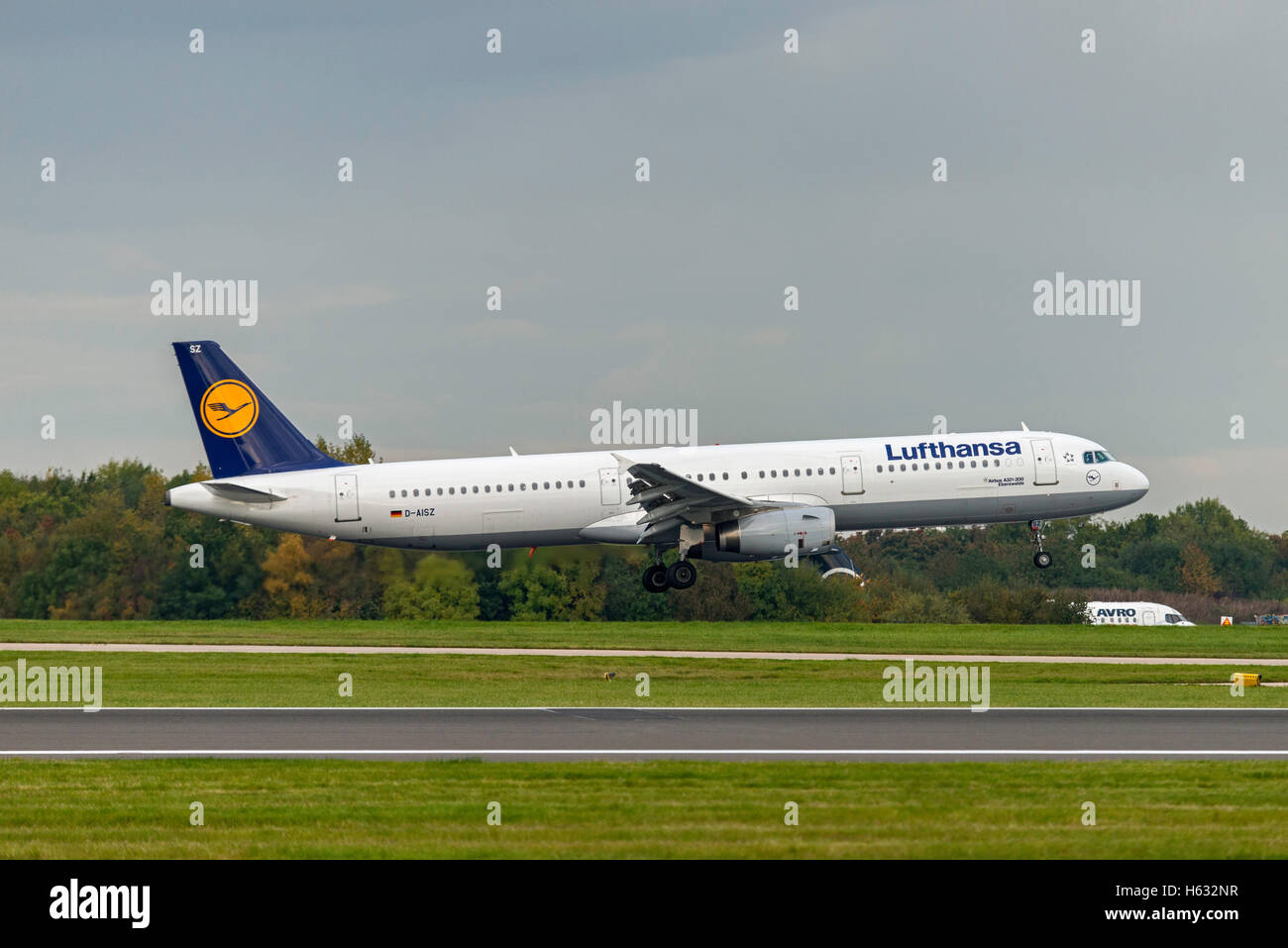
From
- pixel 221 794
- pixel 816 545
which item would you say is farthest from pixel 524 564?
pixel 221 794

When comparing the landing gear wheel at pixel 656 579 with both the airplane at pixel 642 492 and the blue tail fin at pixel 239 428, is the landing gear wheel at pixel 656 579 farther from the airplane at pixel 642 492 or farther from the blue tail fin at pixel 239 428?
the blue tail fin at pixel 239 428

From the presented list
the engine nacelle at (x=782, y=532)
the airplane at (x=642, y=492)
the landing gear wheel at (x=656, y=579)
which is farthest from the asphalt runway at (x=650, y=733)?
the landing gear wheel at (x=656, y=579)

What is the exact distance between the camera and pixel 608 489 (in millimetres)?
46938

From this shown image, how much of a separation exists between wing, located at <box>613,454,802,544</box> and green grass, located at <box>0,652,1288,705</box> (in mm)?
5690

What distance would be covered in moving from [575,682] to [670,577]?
11855mm

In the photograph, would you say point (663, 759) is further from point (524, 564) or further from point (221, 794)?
point (524, 564)

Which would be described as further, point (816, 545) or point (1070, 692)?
point (816, 545)

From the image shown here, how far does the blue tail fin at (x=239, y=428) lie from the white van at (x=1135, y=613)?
170ft

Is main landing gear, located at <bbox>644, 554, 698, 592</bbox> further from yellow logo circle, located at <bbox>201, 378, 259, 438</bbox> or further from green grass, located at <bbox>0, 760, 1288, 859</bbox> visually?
green grass, located at <bbox>0, 760, 1288, 859</bbox>

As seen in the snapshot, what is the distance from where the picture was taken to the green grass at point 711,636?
46.8 m

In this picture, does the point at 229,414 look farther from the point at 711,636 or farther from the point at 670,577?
the point at 711,636

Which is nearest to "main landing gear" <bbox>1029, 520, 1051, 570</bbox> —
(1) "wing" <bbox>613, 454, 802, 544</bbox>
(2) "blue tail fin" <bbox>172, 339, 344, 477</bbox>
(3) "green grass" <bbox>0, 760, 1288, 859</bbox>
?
(1) "wing" <bbox>613, 454, 802, 544</bbox>
